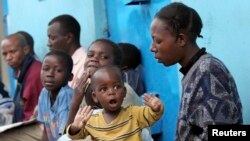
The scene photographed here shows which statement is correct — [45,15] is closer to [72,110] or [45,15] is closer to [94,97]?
[72,110]

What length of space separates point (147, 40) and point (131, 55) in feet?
0.67

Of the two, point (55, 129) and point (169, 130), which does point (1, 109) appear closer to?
point (55, 129)

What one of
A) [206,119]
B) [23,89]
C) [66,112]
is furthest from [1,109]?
[206,119]

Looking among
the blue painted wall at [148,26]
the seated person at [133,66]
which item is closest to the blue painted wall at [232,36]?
the blue painted wall at [148,26]

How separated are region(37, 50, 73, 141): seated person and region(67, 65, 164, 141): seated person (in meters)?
0.69

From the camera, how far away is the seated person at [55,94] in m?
4.38

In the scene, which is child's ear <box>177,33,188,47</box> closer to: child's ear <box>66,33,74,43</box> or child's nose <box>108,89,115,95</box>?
child's nose <box>108,89,115,95</box>

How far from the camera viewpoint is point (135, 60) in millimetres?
5270

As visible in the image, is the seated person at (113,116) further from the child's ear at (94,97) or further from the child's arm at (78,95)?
the child's arm at (78,95)

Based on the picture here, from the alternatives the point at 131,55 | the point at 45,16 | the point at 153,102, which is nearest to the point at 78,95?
the point at 153,102

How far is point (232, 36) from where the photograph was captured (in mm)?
3957

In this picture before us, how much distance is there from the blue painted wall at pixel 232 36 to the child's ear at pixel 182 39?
2.11ft

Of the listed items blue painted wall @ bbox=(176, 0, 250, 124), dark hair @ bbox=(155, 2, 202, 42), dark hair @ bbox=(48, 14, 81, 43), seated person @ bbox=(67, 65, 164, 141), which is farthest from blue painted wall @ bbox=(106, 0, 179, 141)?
dark hair @ bbox=(155, 2, 202, 42)

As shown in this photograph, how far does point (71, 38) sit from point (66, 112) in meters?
1.18
